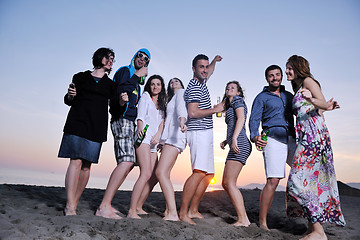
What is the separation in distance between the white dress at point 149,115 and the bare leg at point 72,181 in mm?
914

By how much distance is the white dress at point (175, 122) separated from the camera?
15.0ft

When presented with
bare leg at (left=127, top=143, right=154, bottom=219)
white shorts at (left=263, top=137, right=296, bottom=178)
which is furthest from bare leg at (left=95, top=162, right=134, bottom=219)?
white shorts at (left=263, top=137, right=296, bottom=178)

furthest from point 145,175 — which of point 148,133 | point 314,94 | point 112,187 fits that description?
point 314,94

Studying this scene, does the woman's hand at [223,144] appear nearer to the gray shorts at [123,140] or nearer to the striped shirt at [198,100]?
the striped shirt at [198,100]

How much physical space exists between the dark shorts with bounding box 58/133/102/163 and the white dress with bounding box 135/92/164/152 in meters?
0.73

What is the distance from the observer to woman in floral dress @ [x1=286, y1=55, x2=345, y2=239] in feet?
13.5

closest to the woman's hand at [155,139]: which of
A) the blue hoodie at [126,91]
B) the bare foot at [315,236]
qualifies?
the blue hoodie at [126,91]

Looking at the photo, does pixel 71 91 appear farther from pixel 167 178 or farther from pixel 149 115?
pixel 167 178

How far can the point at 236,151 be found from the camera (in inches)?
181

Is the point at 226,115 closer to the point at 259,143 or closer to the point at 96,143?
the point at 259,143

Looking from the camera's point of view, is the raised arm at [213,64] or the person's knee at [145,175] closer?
the person's knee at [145,175]

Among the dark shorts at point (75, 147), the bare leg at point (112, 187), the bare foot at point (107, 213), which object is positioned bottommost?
the bare foot at point (107, 213)

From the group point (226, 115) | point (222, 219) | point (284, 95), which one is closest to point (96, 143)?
point (226, 115)

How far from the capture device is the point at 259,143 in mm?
4508
